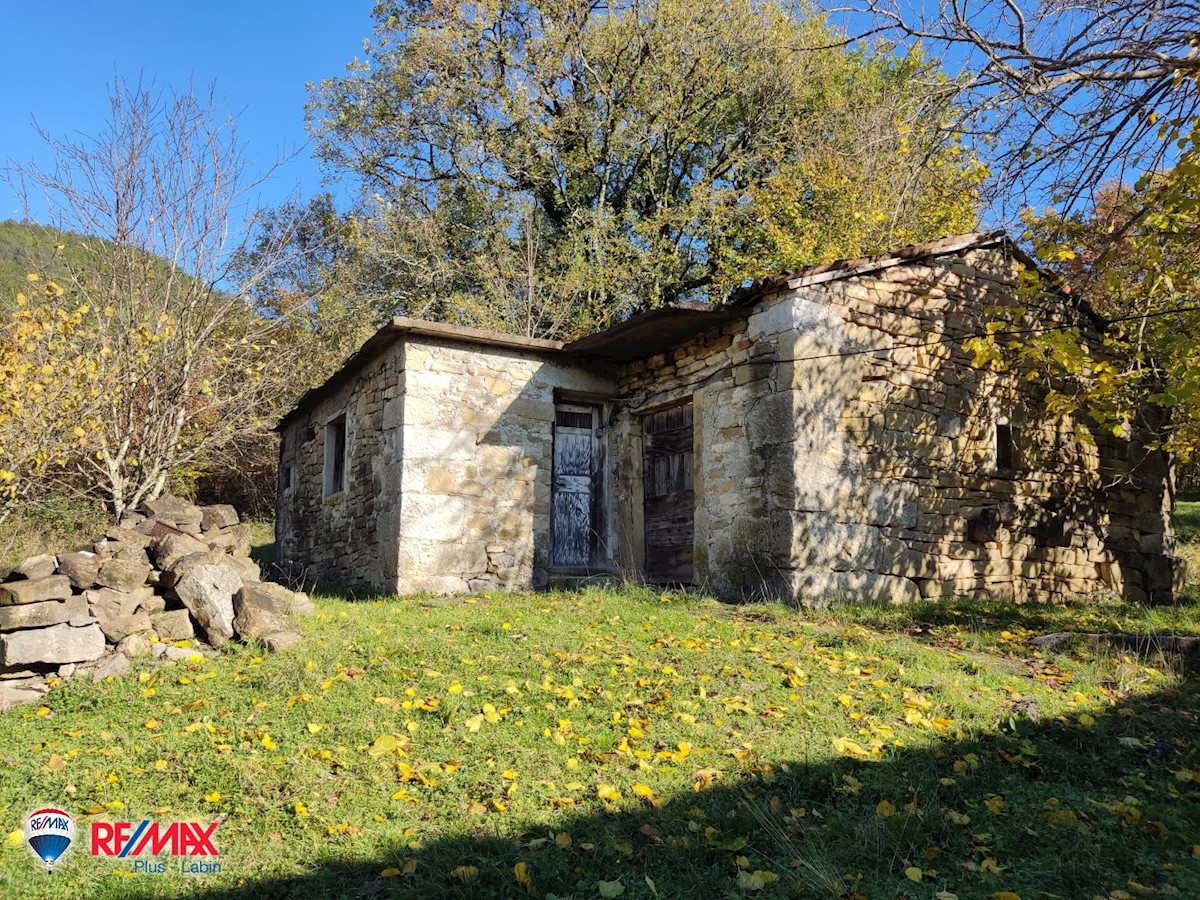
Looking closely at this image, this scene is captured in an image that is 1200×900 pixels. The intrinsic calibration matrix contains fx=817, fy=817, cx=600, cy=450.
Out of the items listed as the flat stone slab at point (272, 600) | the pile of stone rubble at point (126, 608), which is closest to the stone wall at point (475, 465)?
the flat stone slab at point (272, 600)

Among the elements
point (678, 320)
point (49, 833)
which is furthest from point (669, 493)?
point (49, 833)

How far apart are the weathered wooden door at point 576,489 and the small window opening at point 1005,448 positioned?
174 inches

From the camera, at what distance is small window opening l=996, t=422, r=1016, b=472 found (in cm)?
879

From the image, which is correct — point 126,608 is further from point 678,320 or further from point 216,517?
point 678,320

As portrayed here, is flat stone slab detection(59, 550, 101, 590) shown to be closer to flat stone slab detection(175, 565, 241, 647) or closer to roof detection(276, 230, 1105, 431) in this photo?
flat stone slab detection(175, 565, 241, 647)

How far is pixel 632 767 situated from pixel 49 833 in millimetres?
2563

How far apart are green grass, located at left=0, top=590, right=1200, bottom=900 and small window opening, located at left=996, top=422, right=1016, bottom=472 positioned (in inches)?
130

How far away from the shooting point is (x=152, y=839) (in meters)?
3.46

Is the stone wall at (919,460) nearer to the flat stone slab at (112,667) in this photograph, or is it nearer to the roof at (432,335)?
the roof at (432,335)

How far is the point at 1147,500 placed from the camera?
10.1 m

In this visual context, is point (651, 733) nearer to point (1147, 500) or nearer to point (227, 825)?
point (227, 825)

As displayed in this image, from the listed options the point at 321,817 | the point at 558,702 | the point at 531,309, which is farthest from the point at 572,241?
the point at 321,817

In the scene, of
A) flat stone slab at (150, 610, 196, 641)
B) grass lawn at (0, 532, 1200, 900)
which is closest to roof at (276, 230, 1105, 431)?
grass lawn at (0, 532, 1200, 900)

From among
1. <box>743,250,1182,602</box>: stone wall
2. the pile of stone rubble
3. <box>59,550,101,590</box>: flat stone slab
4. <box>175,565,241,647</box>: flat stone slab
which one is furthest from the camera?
<box>743,250,1182,602</box>: stone wall
